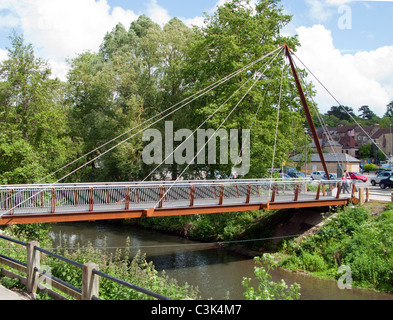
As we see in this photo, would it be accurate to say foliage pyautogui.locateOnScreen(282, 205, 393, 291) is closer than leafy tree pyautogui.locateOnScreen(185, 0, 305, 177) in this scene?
Yes

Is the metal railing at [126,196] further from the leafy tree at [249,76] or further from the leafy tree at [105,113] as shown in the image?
the leafy tree at [105,113]

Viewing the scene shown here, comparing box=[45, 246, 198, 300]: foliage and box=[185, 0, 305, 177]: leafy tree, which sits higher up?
box=[185, 0, 305, 177]: leafy tree

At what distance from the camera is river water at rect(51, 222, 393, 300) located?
648 inches

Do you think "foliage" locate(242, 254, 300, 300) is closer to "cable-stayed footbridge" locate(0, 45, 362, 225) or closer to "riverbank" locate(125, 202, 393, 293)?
"cable-stayed footbridge" locate(0, 45, 362, 225)

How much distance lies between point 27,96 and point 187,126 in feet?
38.1

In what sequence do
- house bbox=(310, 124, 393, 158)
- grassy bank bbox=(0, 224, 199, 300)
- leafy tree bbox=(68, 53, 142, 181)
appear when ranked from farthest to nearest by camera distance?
1. house bbox=(310, 124, 393, 158)
2. leafy tree bbox=(68, 53, 142, 181)
3. grassy bank bbox=(0, 224, 199, 300)

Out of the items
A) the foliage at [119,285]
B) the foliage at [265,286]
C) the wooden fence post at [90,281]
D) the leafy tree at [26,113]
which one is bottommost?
the foliage at [119,285]

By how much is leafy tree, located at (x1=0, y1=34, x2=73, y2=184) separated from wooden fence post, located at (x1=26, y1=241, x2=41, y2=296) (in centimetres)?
1552

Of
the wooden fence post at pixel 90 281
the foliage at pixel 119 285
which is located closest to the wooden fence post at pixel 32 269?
Answer: the foliage at pixel 119 285

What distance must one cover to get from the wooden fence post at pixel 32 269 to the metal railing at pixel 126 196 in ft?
24.2

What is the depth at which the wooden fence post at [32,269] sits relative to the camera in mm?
7746

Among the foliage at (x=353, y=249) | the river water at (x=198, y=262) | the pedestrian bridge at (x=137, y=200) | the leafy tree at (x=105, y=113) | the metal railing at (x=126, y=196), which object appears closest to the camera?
the pedestrian bridge at (x=137, y=200)

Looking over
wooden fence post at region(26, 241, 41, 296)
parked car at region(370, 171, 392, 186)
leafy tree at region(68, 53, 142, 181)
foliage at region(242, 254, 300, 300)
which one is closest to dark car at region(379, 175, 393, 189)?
parked car at region(370, 171, 392, 186)

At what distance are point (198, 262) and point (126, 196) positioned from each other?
681 cm
